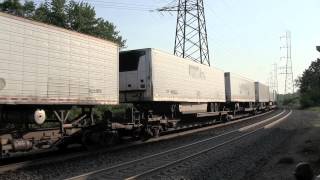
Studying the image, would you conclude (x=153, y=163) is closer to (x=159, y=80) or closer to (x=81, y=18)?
(x=159, y=80)

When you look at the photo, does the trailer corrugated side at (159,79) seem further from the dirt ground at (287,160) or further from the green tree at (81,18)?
the green tree at (81,18)

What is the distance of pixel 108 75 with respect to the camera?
1598cm

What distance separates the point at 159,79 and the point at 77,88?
17.2 ft

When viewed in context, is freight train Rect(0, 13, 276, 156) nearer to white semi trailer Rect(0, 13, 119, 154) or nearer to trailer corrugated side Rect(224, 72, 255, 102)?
white semi trailer Rect(0, 13, 119, 154)

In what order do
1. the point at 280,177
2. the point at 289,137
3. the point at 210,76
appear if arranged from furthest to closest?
the point at 210,76
the point at 289,137
the point at 280,177

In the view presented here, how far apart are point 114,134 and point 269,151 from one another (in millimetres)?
5779

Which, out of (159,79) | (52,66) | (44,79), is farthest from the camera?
(159,79)

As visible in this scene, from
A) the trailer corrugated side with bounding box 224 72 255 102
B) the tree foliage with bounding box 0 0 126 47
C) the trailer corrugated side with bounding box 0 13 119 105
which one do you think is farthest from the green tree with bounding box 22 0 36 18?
the trailer corrugated side with bounding box 0 13 119 105

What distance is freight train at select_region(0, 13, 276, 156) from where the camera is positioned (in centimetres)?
1191

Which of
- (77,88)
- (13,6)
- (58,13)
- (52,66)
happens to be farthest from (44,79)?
(58,13)

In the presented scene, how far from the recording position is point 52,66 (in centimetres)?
1312

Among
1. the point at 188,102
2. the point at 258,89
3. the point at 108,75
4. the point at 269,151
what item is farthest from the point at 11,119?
the point at 258,89

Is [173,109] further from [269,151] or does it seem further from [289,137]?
[269,151]

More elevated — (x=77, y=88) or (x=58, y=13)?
(x=58, y=13)
